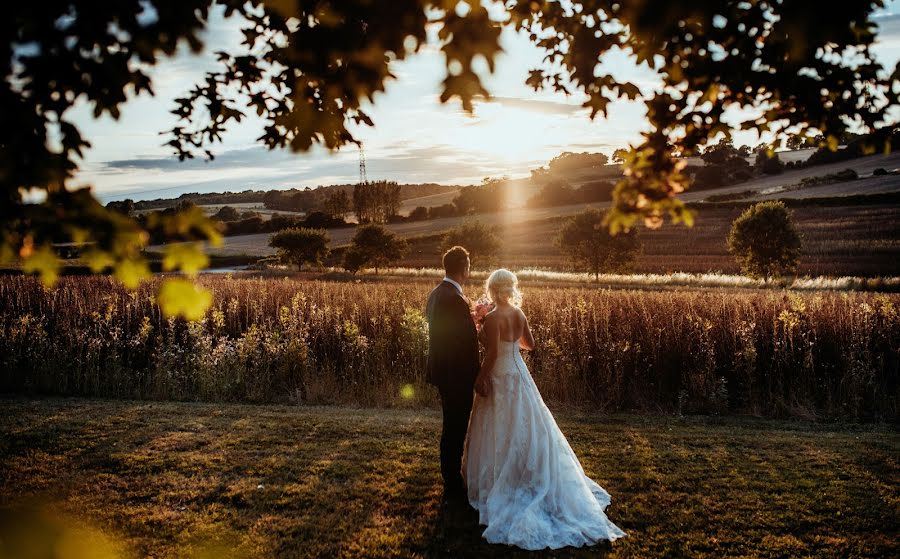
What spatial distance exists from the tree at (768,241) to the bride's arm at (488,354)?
119 ft

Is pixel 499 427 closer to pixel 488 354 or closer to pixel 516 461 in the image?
pixel 516 461

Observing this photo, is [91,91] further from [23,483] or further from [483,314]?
[23,483]

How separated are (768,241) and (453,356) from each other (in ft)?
120

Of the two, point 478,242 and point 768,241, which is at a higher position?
point 478,242

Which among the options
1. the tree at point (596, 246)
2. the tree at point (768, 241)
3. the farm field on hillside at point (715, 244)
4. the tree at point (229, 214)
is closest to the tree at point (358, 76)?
the farm field on hillside at point (715, 244)

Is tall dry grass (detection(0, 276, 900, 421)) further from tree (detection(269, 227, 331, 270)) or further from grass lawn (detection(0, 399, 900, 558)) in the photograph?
tree (detection(269, 227, 331, 270))

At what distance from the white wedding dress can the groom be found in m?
0.15

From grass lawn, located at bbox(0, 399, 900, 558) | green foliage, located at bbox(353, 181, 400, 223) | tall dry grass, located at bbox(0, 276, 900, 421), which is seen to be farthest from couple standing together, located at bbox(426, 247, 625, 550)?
green foliage, located at bbox(353, 181, 400, 223)

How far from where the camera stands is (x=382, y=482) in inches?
264

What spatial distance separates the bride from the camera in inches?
214

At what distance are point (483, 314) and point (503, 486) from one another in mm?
1641

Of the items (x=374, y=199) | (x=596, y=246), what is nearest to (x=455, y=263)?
(x=596, y=246)

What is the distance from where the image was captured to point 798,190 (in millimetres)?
67500

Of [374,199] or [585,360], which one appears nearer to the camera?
[585,360]
